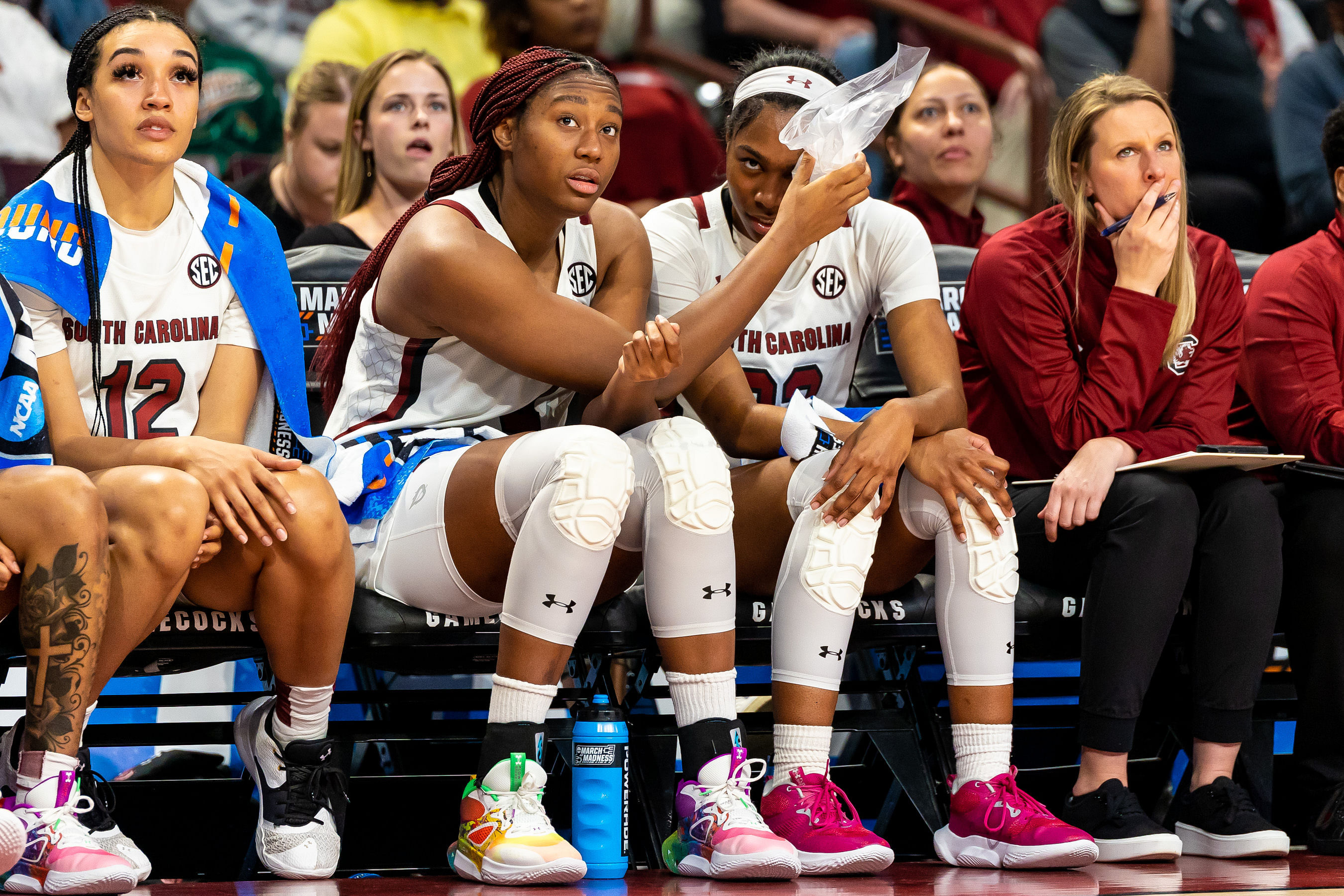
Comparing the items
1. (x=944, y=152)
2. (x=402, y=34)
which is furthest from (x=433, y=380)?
(x=402, y=34)

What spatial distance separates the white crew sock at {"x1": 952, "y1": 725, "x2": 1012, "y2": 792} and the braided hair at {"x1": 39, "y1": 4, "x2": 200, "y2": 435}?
144 centimetres

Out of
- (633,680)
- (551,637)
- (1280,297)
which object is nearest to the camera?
(551,637)

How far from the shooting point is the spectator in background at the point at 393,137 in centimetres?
346

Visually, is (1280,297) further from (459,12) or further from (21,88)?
(21,88)

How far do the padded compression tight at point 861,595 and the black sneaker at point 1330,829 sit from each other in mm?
601

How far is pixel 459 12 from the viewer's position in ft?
15.1

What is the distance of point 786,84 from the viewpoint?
2.56m

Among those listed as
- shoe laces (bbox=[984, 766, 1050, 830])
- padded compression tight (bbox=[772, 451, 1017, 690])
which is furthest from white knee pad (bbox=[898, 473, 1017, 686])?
shoe laces (bbox=[984, 766, 1050, 830])

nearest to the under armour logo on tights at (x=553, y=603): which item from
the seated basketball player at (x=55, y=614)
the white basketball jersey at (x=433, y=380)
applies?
the white basketball jersey at (x=433, y=380)

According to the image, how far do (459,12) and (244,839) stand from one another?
9.79 feet

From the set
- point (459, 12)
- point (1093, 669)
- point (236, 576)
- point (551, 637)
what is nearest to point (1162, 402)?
point (1093, 669)

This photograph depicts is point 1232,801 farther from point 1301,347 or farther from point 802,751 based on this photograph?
point 1301,347

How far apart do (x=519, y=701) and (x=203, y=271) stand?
3.02ft

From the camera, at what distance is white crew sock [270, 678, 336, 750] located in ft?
7.15
